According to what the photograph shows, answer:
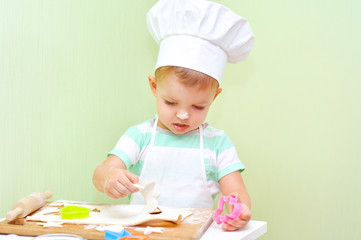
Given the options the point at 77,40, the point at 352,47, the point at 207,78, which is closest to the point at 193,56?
the point at 207,78

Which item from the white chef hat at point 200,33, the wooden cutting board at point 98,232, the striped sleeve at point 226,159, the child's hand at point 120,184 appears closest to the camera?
the wooden cutting board at point 98,232

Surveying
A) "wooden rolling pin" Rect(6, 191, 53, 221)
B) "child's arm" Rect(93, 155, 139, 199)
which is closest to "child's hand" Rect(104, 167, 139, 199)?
"child's arm" Rect(93, 155, 139, 199)

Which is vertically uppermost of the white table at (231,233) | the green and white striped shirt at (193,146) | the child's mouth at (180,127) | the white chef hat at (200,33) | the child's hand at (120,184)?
the white chef hat at (200,33)

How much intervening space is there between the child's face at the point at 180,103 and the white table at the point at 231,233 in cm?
29

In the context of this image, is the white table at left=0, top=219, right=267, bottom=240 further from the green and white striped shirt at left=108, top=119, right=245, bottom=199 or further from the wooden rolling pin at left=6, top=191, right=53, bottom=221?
the green and white striped shirt at left=108, top=119, right=245, bottom=199

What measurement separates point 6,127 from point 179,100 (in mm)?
399

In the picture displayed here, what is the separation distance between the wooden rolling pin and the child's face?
1.17ft

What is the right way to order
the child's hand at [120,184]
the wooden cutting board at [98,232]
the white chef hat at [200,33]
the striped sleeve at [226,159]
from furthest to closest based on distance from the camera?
the striped sleeve at [226,159]
the white chef hat at [200,33]
the child's hand at [120,184]
the wooden cutting board at [98,232]

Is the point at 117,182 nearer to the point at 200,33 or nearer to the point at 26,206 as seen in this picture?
the point at 26,206

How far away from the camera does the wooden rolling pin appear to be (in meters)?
0.76

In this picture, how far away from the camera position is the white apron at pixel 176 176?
1.08m

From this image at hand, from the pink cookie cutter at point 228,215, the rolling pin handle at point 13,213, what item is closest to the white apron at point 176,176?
the pink cookie cutter at point 228,215

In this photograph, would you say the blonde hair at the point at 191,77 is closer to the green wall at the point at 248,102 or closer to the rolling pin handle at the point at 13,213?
the green wall at the point at 248,102

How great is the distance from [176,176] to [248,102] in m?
0.48
